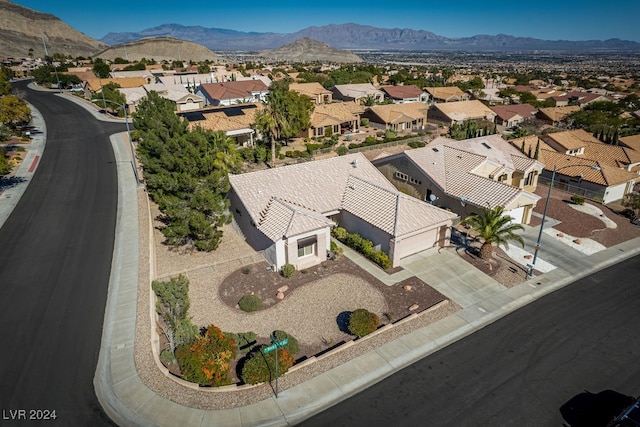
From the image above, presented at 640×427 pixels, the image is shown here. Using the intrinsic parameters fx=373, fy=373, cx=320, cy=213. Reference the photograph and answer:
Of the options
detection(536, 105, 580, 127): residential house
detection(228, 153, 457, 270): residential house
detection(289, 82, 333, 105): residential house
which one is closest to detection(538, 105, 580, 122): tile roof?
detection(536, 105, 580, 127): residential house

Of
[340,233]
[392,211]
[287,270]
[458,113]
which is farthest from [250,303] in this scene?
[458,113]

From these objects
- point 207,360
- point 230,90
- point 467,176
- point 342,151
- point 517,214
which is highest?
point 230,90

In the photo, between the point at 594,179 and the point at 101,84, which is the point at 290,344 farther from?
the point at 101,84

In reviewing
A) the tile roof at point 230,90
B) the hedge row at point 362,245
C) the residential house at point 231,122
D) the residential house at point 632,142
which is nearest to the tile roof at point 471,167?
the hedge row at point 362,245

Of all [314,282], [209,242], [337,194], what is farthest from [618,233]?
[209,242]

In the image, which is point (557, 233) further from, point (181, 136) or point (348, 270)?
point (181, 136)

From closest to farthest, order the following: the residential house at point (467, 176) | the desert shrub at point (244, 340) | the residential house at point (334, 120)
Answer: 1. the desert shrub at point (244, 340)
2. the residential house at point (467, 176)
3. the residential house at point (334, 120)

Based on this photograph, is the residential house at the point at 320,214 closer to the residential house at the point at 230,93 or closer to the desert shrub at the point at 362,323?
the desert shrub at the point at 362,323
